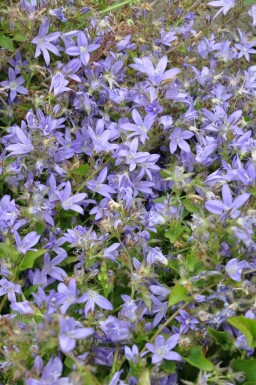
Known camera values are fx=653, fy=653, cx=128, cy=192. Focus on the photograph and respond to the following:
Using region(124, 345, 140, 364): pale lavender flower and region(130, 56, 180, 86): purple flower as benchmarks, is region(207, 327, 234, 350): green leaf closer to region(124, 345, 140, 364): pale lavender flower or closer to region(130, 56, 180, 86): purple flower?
region(124, 345, 140, 364): pale lavender flower

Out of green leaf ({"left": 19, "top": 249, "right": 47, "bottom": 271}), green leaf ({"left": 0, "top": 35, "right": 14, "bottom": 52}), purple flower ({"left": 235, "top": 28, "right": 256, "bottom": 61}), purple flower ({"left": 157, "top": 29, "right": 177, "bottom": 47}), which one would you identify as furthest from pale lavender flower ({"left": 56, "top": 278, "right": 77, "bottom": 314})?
purple flower ({"left": 235, "top": 28, "right": 256, "bottom": 61})

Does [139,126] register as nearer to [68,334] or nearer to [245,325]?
[245,325]

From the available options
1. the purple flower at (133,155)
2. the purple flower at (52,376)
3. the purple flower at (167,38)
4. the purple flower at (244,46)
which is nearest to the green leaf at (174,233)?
the purple flower at (133,155)

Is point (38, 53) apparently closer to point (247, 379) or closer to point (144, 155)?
point (144, 155)

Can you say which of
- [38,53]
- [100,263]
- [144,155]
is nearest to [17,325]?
[100,263]

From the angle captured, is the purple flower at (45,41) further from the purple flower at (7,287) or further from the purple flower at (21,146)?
the purple flower at (7,287)
